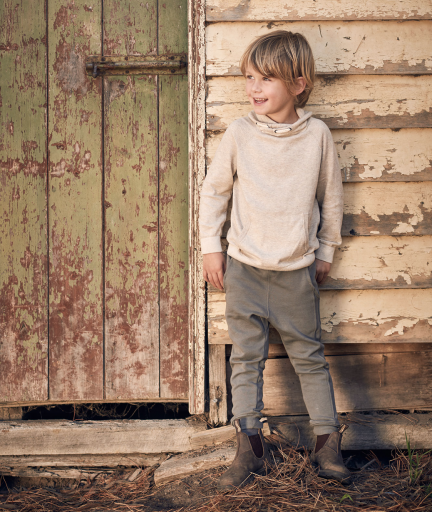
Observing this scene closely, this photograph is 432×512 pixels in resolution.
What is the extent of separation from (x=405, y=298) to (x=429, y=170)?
0.55 m

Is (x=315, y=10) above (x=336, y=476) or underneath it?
above

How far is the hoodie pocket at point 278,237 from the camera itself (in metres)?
1.78

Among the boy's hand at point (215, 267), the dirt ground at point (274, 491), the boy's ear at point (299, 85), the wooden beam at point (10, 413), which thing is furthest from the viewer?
the wooden beam at point (10, 413)

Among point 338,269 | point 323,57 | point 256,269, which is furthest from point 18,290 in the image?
point 323,57

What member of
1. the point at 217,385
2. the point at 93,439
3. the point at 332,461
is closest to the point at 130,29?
the point at 217,385

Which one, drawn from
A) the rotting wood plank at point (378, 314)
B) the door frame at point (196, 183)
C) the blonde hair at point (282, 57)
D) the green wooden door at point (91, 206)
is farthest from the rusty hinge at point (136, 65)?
the rotting wood plank at point (378, 314)

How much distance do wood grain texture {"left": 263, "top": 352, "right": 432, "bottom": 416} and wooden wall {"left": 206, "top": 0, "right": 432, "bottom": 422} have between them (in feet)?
0.71

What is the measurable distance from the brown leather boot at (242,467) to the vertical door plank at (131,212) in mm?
654

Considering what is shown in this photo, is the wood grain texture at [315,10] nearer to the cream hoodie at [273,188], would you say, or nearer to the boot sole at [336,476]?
the cream hoodie at [273,188]

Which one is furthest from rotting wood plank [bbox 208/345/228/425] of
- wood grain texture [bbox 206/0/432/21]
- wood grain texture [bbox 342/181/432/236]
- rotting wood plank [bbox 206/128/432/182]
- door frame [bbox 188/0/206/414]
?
wood grain texture [bbox 206/0/432/21]

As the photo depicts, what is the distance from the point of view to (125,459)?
227 cm

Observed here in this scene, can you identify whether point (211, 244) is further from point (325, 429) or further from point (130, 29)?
point (130, 29)

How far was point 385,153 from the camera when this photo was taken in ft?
6.50

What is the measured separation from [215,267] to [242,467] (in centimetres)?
77
